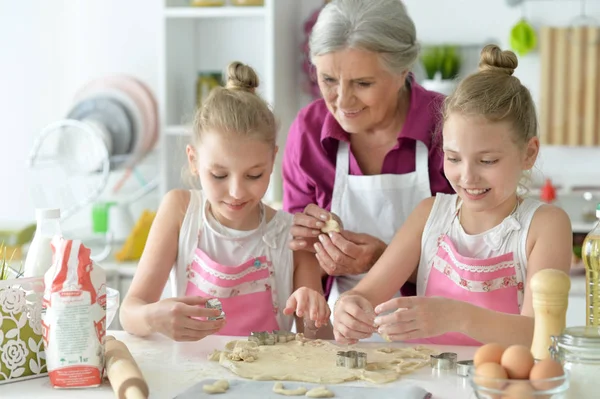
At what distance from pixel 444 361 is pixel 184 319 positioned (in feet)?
1.47

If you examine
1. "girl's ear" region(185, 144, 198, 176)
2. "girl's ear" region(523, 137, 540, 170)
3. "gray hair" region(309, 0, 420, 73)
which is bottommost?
"girl's ear" region(185, 144, 198, 176)

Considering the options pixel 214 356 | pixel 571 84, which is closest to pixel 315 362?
pixel 214 356

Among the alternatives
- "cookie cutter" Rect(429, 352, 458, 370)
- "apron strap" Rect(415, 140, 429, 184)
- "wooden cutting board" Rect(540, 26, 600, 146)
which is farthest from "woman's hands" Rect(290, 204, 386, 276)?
"wooden cutting board" Rect(540, 26, 600, 146)

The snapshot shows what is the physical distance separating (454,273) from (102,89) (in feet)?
7.47

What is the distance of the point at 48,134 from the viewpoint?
3648 millimetres

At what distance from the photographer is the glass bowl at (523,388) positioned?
1.06 meters

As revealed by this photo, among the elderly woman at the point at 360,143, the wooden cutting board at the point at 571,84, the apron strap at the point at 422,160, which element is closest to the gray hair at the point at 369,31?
the elderly woman at the point at 360,143

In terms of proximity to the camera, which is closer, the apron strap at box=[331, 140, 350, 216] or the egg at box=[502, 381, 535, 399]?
the egg at box=[502, 381, 535, 399]

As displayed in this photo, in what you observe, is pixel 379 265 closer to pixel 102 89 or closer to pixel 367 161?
pixel 367 161

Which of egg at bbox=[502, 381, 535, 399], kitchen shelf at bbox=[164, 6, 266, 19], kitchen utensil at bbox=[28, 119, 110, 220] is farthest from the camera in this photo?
kitchen utensil at bbox=[28, 119, 110, 220]

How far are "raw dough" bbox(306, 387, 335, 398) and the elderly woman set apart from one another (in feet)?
2.18

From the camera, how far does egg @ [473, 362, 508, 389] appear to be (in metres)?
1.07

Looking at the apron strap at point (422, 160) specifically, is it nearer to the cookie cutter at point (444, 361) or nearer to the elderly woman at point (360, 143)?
the elderly woman at point (360, 143)

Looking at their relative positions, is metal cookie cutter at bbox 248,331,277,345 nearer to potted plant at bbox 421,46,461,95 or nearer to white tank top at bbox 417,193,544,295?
white tank top at bbox 417,193,544,295
